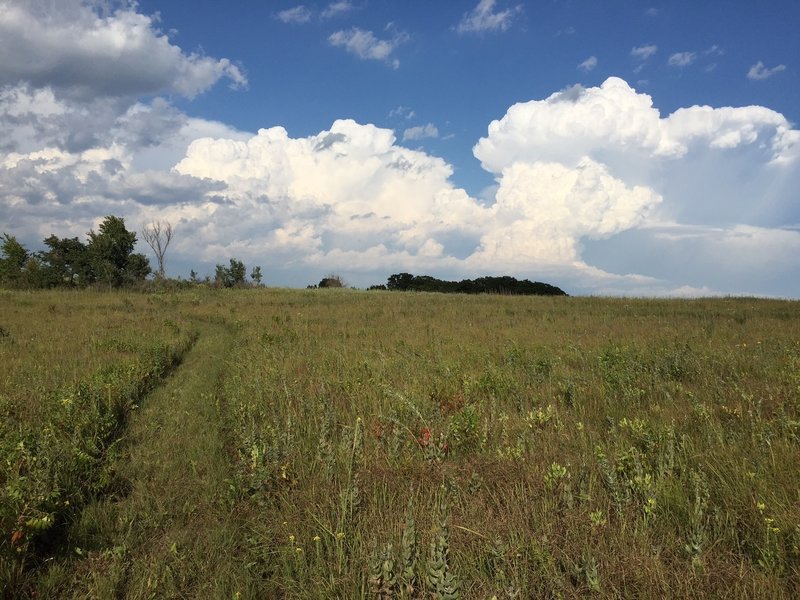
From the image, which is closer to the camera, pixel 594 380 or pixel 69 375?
pixel 594 380

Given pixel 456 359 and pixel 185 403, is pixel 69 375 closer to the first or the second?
pixel 185 403

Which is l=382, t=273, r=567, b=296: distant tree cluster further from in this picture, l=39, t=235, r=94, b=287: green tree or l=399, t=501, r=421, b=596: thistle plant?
l=399, t=501, r=421, b=596: thistle plant

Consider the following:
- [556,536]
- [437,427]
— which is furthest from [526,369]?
[556,536]

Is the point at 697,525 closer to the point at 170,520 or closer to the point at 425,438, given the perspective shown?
the point at 425,438

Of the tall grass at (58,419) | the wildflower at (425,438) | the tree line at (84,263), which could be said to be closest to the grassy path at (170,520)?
the tall grass at (58,419)

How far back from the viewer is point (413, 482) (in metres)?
4.79

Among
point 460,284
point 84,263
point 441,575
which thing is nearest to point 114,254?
point 84,263

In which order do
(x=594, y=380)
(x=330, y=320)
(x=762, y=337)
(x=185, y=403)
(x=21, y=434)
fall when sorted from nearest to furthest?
(x=21, y=434) → (x=594, y=380) → (x=185, y=403) → (x=762, y=337) → (x=330, y=320)

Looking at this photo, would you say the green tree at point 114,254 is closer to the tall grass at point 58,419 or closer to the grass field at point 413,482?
the tall grass at point 58,419

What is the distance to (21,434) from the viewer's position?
20.8ft

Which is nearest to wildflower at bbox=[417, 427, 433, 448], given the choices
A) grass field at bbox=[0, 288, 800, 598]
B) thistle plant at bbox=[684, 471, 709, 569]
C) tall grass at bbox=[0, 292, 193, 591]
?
grass field at bbox=[0, 288, 800, 598]

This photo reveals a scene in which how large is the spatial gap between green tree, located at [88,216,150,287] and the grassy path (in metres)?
66.9

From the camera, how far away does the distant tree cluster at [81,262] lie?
2596 inches

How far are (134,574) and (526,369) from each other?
8.00 metres
